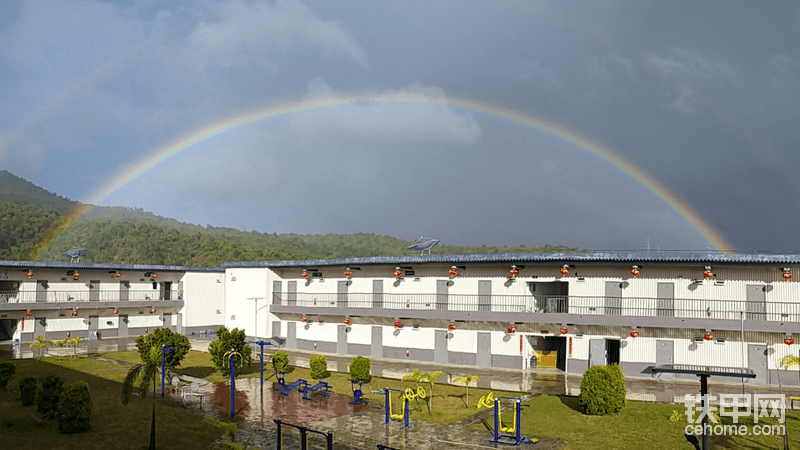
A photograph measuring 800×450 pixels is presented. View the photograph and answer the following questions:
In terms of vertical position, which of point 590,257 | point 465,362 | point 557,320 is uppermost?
point 590,257

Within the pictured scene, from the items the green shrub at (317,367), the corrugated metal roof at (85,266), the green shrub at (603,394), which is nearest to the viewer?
the green shrub at (603,394)

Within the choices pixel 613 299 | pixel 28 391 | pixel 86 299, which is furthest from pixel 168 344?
pixel 86 299

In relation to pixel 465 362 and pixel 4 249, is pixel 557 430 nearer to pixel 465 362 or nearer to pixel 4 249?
pixel 465 362

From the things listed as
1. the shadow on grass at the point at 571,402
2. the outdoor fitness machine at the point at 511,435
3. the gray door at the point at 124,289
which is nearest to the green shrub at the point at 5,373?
the outdoor fitness machine at the point at 511,435

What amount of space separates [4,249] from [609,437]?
12806cm

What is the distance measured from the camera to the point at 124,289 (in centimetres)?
5516

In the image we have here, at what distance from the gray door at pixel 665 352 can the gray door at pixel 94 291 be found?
44413 mm

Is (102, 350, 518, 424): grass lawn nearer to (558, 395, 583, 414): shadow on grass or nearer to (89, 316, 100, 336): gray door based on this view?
(558, 395, 583, 414): shadow on grass

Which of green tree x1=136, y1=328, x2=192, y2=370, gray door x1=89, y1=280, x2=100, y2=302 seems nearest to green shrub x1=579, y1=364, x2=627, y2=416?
green tree x1=136, y1=328, x2=192, y2=370

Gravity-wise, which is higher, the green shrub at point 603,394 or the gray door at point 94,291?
the gray door at point 94,291

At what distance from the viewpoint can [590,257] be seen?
36.1 meters

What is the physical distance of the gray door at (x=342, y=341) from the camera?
4562 cm

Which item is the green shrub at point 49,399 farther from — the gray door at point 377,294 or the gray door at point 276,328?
the gray door at point 276,328

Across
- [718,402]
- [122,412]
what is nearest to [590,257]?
[718,402]
